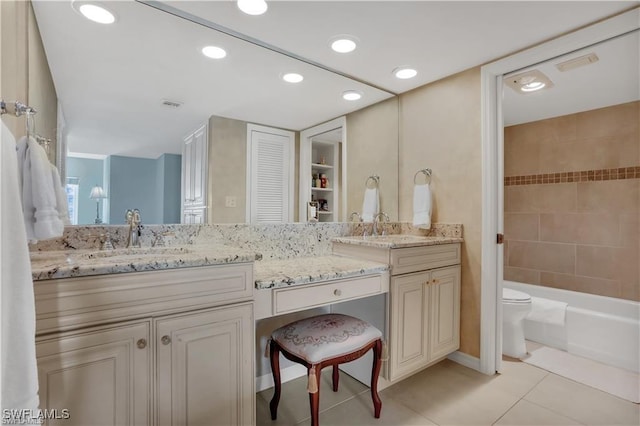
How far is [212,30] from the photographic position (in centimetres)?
160

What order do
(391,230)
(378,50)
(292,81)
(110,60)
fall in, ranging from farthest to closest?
(391,230) < (292,81) < (378,50) < (110,60)

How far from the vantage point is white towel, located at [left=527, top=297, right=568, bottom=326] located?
2480 mm

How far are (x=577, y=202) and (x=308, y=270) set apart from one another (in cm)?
288

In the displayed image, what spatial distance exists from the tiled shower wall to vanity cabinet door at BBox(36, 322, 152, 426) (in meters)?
3.56

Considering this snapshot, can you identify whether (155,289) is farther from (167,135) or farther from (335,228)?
(335,228)

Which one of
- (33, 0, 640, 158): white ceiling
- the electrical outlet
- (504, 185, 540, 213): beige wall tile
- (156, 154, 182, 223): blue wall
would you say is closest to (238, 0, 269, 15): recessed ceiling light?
(33, 0, 640, 158): white ceiling

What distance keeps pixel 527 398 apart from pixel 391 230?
1.34 meters

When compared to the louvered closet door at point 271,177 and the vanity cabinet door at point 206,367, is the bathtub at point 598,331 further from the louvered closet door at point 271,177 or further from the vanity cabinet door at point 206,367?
the vanity cabinet door at point 206,367

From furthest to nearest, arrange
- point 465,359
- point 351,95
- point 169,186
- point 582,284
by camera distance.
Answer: point 582,284, point 351,95, point 465,359, point 169,186

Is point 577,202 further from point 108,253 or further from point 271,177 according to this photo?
point 108,253

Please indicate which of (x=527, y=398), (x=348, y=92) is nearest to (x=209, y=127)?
(x=348, y=92)

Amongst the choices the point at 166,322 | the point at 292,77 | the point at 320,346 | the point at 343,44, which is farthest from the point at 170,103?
the point at 320,346

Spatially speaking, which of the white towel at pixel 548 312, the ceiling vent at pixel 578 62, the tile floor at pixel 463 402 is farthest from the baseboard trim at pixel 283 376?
the ceiling vent at pixel 578 62

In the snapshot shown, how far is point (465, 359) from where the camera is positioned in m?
2.14
